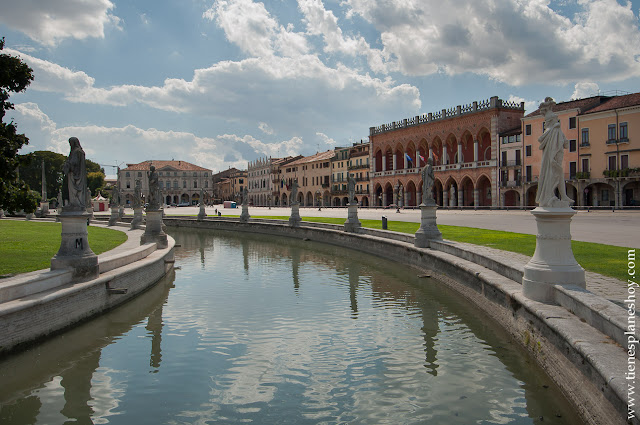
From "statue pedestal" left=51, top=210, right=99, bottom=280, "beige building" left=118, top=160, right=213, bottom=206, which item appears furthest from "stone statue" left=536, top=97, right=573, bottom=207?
"beige building" left=118, top=160, right=213, bottom=206

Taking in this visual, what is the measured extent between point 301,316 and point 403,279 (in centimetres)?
557

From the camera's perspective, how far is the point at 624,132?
1748 inches

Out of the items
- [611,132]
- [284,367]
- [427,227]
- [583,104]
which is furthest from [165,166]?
[284,367]

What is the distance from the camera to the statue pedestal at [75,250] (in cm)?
1032

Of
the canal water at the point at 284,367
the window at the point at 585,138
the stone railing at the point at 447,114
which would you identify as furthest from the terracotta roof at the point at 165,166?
the canal water at the point at 284,367

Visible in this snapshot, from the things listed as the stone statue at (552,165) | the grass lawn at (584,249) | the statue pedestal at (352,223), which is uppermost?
the stone statue at (552,165)

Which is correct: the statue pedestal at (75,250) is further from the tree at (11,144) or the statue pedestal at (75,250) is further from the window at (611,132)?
→ the window at (611,132)

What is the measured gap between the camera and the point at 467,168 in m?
60.5

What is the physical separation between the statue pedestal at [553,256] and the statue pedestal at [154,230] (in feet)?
49.4

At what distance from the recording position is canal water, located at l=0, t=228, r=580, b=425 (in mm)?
6129

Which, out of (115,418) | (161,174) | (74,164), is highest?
(161,174)

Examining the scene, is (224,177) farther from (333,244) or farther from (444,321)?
(444,321)

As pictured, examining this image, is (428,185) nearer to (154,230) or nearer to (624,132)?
(154,230)

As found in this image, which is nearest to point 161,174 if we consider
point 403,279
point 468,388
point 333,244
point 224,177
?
point 224,177
